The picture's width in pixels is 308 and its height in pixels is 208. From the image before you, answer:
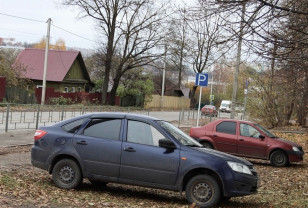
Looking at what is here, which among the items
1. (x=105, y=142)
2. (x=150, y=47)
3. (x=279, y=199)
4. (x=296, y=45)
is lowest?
(x=279, y=199)

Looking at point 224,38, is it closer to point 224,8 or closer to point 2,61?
point 224,8

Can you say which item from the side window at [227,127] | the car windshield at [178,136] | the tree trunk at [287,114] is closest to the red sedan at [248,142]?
the side window at [227,127]

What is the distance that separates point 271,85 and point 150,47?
77.8 ft

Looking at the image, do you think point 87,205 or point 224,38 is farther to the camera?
point 224,38

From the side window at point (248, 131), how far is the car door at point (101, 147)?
7.83 meters

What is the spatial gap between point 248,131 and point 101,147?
8.23 metres

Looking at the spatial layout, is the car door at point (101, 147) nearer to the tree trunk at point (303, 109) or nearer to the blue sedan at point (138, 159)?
the blue sedan at point (138, 159)

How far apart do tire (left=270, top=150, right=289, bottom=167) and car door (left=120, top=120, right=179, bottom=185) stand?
7.96 m

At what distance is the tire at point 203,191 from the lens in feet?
25.7

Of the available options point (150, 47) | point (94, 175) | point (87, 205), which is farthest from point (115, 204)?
point (150, 47)

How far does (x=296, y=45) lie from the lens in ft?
32.5

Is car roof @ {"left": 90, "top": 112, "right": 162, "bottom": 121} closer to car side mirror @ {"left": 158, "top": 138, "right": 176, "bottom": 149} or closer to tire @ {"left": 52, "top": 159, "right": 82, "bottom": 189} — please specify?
car side mirror @ {"left": 158, "top": 138, "right": 176, "bottom": 149}

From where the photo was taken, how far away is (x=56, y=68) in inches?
2076

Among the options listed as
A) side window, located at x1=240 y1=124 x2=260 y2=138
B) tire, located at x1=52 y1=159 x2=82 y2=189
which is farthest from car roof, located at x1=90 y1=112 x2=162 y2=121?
side window, located at x1=240 y1=124 x2=260 y2=138
